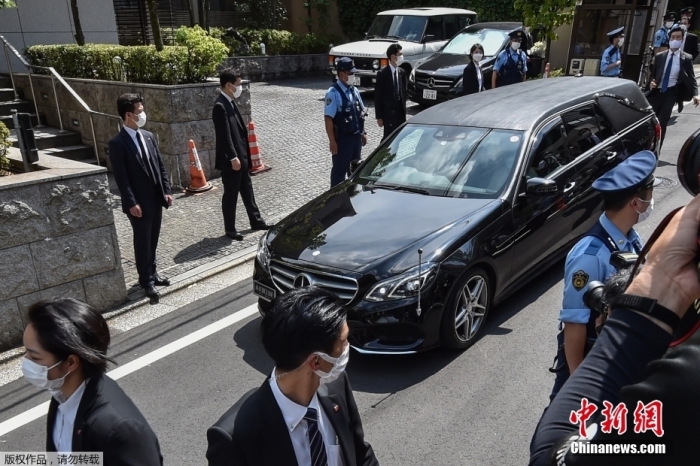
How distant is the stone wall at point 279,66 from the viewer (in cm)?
1761

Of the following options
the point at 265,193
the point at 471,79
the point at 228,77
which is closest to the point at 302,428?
the point at 228,77

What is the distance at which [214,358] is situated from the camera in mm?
4812

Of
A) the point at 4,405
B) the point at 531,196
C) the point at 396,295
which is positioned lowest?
Answer: the point at 4,405

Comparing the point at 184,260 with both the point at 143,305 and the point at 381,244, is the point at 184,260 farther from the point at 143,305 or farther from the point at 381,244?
the point at 381,244

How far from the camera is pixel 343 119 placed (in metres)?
7.85

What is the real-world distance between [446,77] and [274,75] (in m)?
7.14

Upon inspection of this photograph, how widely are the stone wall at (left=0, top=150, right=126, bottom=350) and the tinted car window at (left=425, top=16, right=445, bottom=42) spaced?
12.4 metres

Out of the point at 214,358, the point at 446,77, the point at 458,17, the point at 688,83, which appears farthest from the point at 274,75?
the point at 214,358

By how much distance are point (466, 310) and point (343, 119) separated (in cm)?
396

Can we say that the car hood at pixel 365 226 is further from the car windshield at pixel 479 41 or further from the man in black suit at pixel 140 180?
the car windshield at pixel 479 41

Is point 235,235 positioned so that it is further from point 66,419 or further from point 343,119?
point 66,419

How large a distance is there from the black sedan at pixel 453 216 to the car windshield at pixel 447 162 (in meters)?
0.01

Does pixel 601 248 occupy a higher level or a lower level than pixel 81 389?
higher

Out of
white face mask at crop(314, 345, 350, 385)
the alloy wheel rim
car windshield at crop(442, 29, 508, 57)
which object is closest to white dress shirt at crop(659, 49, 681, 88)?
car windshield at crop(442, 29, 508, 57)
